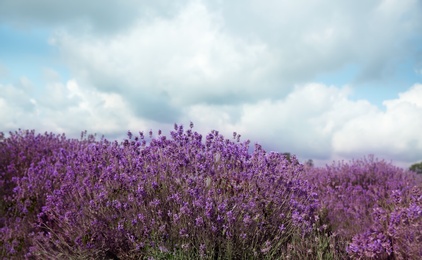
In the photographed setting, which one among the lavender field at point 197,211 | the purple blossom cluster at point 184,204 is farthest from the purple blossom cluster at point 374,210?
the purple blossom cluster at point 184,204

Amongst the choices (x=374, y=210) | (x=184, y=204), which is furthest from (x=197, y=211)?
(x=374, y=210)

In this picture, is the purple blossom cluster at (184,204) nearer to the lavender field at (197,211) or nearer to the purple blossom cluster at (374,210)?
the lavender field at (197,211)

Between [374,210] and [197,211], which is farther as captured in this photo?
[374,210]

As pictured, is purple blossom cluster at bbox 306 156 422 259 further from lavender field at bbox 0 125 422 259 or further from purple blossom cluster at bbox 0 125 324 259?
purple blossom cluster at bbox 0 125 324 259

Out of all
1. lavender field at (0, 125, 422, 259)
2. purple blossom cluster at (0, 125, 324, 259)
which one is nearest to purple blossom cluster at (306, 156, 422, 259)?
lavender field at (0, 125, 422, 259)

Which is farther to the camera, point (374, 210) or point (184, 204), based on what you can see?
point (374, 210)

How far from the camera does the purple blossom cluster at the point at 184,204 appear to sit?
159 inches

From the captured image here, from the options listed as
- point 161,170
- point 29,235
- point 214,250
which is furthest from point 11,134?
point 214,250

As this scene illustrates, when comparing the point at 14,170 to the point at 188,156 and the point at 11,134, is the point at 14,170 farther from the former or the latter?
the point at 188,156

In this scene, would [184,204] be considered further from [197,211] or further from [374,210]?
[374,210]

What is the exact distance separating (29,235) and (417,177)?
7.91m

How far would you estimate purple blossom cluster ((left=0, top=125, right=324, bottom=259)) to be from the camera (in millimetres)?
4047

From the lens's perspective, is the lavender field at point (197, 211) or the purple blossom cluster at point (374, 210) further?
the purple blossom cluster at point (374, 210)

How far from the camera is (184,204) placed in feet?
13.3
